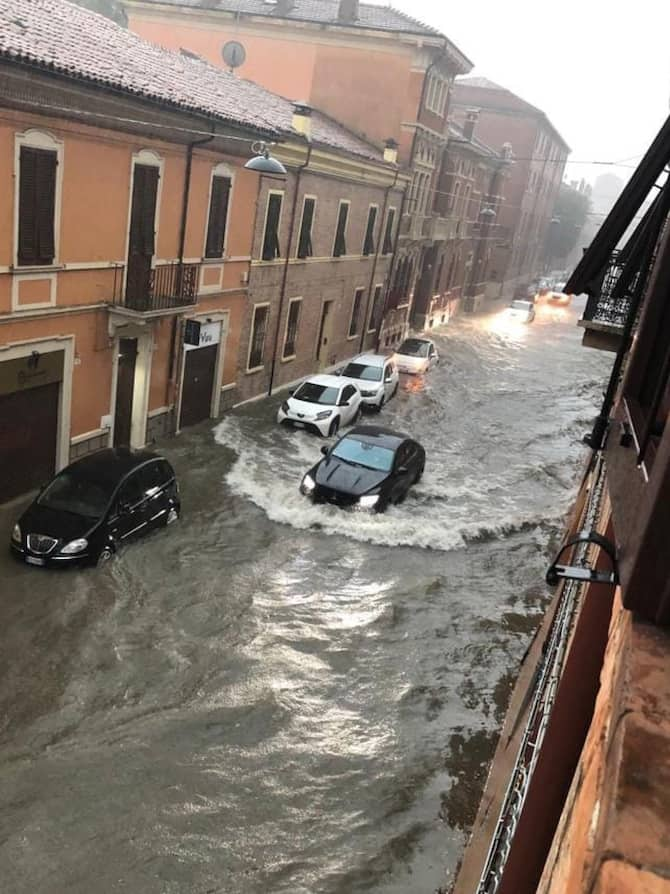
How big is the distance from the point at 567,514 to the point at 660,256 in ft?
49.4

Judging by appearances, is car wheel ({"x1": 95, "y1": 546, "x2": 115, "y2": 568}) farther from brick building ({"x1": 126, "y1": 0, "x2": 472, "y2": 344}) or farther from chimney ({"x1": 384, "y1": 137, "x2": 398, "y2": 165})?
brick building ({"x1": 126, "y1": 0, "x2": 472, "y2": 344})

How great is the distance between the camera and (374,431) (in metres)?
17.0

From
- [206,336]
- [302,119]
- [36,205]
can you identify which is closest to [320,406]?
[206,336]

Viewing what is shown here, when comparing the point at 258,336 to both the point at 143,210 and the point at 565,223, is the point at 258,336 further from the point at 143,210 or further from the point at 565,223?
the point at 565,223

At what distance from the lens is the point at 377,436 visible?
16.6 metres

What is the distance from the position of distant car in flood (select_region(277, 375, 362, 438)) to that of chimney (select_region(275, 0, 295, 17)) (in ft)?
62.2

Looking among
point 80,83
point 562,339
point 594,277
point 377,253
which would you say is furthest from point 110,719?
point 562,339

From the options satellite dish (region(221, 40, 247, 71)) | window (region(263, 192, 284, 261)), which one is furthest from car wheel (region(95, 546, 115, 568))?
satellite dish (region(221, 40, 247, 71))

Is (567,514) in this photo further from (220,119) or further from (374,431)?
(220,119)

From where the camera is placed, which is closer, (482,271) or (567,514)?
(567,514)

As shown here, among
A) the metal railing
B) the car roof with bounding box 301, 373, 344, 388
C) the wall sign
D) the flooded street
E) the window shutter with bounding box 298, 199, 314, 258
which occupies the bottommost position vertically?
the flooded street

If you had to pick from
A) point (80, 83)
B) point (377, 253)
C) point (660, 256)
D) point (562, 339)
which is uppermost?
point (80, 83)

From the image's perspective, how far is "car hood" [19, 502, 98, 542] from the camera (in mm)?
11211

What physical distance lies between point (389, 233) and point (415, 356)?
5.09 meters
